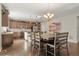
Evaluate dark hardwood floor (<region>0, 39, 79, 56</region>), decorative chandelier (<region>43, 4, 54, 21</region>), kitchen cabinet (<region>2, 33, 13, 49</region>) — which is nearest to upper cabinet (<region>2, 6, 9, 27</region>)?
kitchen cabinet (<region>2, 33, 13, 49</region>)

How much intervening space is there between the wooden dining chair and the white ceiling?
1.60ft

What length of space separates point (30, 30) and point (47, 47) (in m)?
0.58

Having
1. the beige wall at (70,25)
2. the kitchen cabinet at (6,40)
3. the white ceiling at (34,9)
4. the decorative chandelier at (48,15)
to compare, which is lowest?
the kitchen cabinet at (6,40)

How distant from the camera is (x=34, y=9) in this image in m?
2.53

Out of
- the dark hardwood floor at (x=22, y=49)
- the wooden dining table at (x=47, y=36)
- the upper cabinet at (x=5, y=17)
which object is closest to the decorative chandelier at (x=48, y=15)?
the wooden dining table at (x=47, y=36)

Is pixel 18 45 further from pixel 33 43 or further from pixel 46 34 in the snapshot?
pixel 46 34

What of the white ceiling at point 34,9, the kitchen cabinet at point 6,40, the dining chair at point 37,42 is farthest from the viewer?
the dining chair at point 37,42

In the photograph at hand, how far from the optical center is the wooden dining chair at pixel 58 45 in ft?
8.46

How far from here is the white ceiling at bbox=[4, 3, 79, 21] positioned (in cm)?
243

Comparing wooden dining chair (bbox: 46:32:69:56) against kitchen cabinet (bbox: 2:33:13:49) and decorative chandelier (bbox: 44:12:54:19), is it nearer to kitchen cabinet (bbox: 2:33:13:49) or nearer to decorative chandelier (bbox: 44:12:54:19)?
decorative chandelier (bbox: 44:12:54:19)

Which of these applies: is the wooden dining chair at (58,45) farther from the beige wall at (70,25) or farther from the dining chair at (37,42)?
the dining chair at (37,42)

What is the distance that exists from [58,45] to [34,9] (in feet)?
3.27

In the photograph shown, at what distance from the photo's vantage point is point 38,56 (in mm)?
2523

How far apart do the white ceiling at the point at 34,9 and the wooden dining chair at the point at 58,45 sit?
19.3 inches
